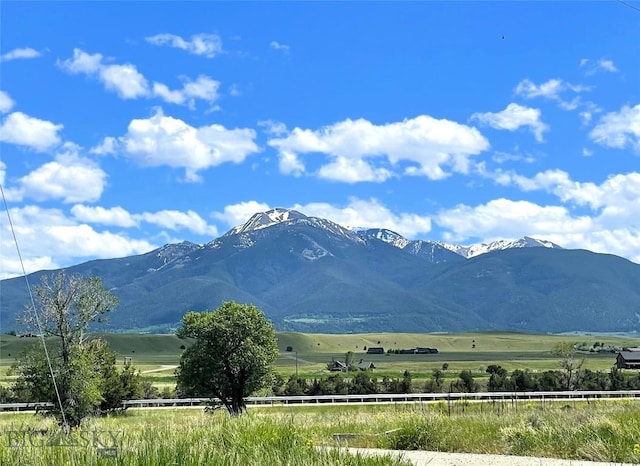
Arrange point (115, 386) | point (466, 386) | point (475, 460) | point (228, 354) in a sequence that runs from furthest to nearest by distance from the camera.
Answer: point (466, 386) < point (115, 386) < point (228, 354) < point (475, 460)

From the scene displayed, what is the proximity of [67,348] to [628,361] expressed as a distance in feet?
345

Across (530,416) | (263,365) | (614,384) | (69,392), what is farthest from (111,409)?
(614,384)

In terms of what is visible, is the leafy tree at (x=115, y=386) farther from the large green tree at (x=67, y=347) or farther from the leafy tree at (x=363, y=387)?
the leafy tree at (x=363, y=387)

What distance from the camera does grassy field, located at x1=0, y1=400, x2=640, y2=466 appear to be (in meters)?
7.89

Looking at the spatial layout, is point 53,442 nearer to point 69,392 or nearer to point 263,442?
point 263,442

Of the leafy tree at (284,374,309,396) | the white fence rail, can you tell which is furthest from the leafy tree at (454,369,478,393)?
the leafy tree at (284,374,309,396)

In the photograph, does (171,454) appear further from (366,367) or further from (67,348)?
(366,367)

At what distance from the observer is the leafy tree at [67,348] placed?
29.9 metres

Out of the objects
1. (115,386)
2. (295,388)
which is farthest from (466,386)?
(115,386)

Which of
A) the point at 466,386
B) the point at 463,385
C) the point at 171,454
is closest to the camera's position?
the point at 171,454

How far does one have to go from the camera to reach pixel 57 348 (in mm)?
30203

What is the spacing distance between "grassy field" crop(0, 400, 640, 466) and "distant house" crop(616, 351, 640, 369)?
107m

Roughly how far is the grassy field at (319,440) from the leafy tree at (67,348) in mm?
14709

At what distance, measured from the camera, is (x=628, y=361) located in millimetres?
116312
